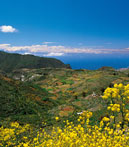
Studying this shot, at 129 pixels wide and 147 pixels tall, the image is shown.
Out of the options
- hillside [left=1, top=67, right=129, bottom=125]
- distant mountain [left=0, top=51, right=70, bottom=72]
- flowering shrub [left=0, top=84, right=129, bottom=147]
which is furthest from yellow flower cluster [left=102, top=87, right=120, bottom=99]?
distant mountain [left=0, top=51, right=70, bottom=72]

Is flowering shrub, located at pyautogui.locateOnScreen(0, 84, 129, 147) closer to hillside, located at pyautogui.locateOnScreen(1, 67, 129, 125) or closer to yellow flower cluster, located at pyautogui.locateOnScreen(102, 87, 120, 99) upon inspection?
yellow flower cluster, located at pyautogui.locateOnScreen(102, 87, 120, 99)

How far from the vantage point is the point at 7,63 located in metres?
191

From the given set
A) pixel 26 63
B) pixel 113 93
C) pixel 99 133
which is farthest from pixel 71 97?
pixel 26 63

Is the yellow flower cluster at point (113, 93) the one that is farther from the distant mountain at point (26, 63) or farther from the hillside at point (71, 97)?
the distant mountain at point (26, 63)

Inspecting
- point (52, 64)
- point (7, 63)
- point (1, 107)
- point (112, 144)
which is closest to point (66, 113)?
point (1, 107)

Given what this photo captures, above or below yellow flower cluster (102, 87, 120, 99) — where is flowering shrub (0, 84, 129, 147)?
below

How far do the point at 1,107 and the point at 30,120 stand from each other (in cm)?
516

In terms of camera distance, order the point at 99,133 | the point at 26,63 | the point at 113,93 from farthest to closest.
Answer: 1. the point at 26,63
2. the point at 113,93
3. the point at 99,133

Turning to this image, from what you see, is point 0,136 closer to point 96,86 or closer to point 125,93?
point 125,93

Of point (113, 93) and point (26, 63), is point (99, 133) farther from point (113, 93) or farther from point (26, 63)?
point (26, 63)

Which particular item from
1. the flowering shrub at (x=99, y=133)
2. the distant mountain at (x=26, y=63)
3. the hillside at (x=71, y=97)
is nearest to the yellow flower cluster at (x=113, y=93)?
the flowering shrub at (x=99, y=133)

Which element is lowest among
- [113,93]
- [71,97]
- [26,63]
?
[71,97]

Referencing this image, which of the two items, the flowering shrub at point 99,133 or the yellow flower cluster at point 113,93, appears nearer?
the flowering shrub at point 99,133

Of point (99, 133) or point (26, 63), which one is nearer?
point (99, 133)
